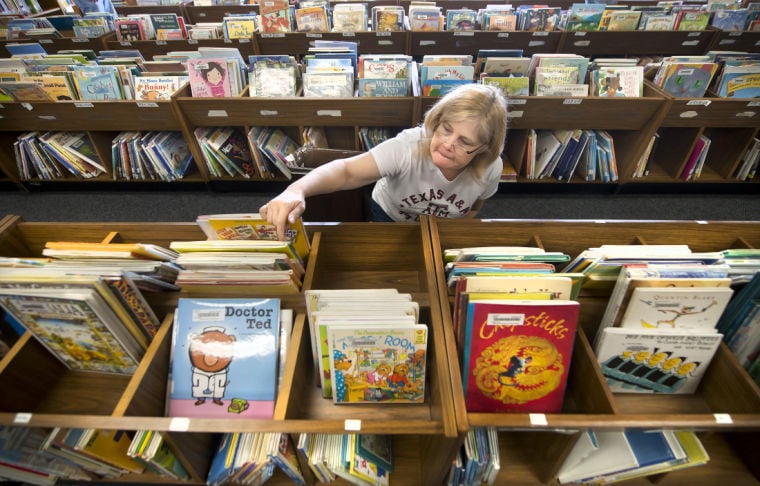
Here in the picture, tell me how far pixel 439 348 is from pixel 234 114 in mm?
2489

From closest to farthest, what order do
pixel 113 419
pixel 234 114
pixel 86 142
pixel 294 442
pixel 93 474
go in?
pixel 113 419 → pixel 294 442 → pixel 93 474 → pixel 234 114 → pixel 86 142

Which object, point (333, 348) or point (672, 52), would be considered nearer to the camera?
point (333, 348)

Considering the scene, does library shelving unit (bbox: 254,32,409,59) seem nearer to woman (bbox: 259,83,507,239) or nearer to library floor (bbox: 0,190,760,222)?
library floor (bbox: 0,190,760,222)

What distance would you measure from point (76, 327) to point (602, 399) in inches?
58.4

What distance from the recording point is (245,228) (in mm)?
1278

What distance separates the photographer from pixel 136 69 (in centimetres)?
293

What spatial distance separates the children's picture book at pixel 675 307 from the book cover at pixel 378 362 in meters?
0.62

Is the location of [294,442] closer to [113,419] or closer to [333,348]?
[333,348]


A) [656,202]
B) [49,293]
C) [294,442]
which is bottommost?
[656,202]

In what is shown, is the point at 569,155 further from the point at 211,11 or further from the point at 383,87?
the point at 211,11

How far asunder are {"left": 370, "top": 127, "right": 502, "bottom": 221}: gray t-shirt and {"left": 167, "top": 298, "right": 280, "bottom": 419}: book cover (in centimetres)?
77

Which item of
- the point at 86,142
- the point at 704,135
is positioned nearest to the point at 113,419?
the point at 86,142

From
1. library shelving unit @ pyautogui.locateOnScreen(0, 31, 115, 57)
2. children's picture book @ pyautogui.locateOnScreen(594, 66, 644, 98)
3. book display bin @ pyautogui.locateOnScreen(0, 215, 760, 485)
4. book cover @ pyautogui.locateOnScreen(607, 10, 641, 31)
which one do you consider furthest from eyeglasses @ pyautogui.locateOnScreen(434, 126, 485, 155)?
library shelving unit @ pyautogui.locateOnScreen(0, 31, 115, 57)

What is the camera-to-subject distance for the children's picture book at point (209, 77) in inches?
105
